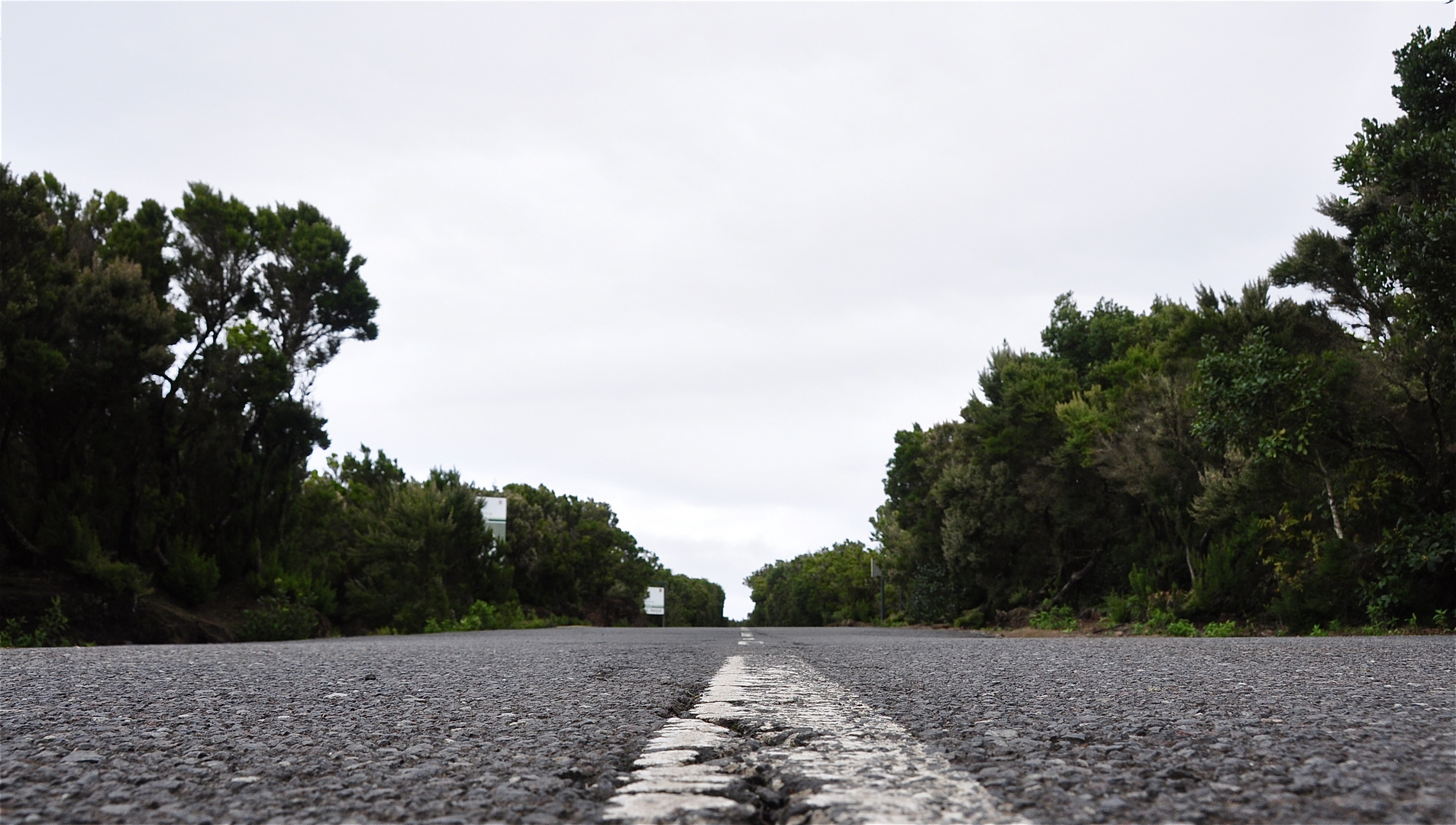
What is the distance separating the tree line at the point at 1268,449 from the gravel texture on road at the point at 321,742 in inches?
447

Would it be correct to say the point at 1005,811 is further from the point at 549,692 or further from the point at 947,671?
the point at 947,671

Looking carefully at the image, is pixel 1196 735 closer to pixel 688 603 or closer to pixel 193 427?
pixel 193 427

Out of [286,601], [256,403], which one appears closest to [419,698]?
[286,601]

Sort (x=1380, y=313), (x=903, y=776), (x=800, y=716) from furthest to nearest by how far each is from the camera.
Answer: (x=1380, y=313), (x=800, y=716), (x=903, y=776)

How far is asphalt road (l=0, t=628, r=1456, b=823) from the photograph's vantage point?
160 cm

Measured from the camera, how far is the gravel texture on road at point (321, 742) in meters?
1.65

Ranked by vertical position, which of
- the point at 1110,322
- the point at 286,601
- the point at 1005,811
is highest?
the point at 1110,322

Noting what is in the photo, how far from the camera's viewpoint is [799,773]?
1882 mm

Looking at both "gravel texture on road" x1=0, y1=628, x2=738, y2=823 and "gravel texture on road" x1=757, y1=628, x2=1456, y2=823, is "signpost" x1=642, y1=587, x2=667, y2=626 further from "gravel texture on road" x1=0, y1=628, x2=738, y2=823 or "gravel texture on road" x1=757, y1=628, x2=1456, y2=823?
"gravel texture on road" x1=757, y1=628, x2=1456, y2=823

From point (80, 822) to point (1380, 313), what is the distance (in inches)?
721

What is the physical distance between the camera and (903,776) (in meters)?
1.82

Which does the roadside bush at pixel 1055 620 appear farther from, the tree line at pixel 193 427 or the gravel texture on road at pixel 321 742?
the gravel texture on road at pixel 321 742

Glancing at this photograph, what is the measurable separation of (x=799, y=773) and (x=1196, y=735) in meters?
1.11

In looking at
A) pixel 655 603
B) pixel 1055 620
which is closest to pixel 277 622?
pixel 1055 620
